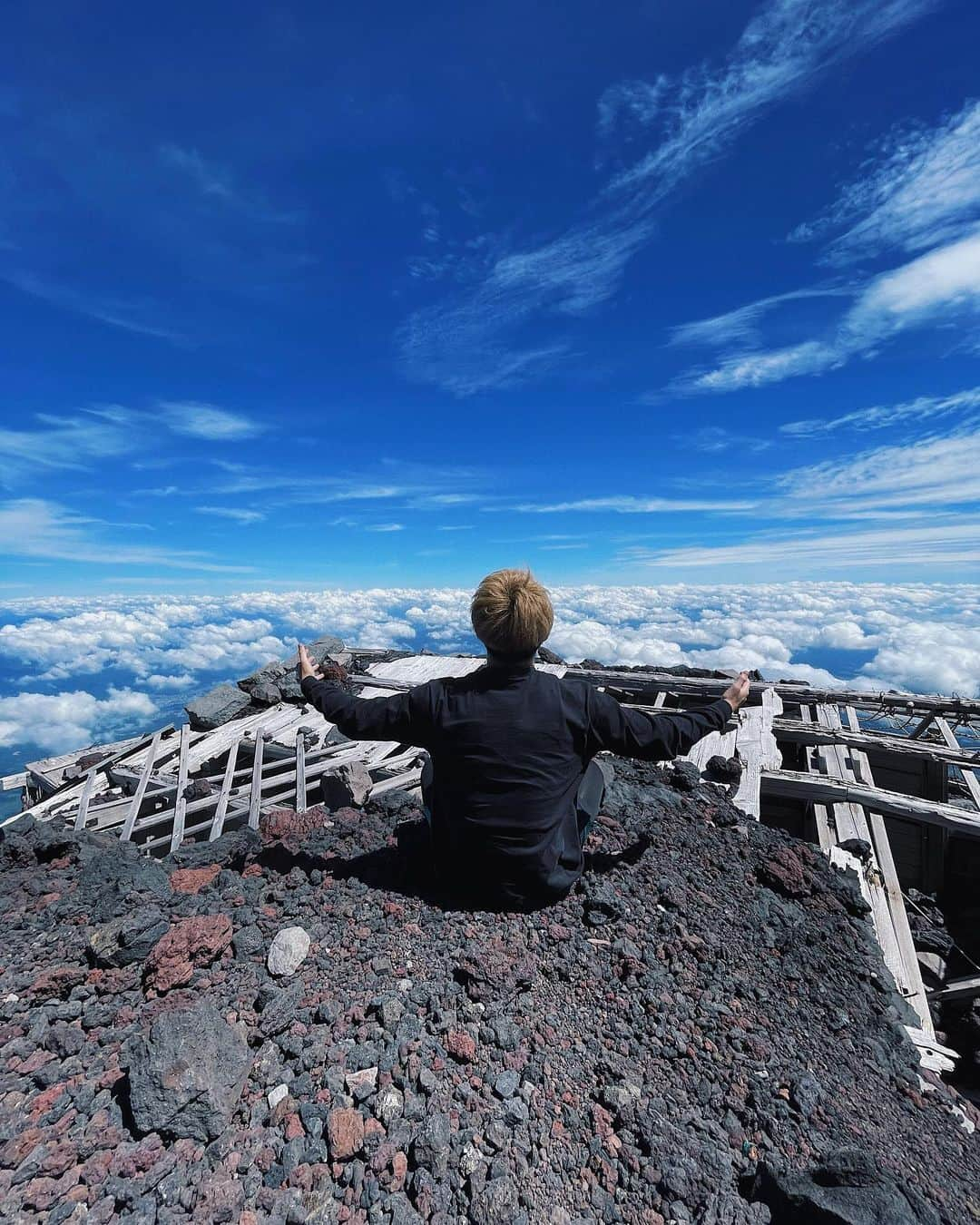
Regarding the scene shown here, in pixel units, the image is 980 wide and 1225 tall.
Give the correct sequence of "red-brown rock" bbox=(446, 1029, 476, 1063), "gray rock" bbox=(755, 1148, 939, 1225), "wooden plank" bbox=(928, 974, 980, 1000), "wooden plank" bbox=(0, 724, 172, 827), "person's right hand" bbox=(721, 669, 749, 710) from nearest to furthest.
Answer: "gray rock" bbox=(755, 1148, 939, 1225), "red-brown rock" bbox=(446, 1029, 476, 1063), "person's right hand" bbox=(721, 669, 749, 710), "wooden plank" bbox=(928, 974, 980, 1000), "wooden plank" bbox=(0, 724, 172, 827)

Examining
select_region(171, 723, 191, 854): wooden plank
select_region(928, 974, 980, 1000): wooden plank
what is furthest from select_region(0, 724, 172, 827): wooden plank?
select_region(928, 974, 980, 1000): wooden plank

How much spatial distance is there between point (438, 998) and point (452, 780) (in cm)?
140

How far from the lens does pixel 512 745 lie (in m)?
4.14

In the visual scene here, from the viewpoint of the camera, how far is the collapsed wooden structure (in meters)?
7.88

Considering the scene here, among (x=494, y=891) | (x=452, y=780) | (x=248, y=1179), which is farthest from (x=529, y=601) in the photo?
(x=248, y=1179)

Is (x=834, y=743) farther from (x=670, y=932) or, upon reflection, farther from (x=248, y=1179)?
(x=248, y=1179)

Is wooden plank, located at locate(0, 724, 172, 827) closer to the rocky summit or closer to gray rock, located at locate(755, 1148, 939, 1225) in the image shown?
the rocky summit

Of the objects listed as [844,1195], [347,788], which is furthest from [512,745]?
[347,788]

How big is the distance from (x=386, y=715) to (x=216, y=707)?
35.4 feet

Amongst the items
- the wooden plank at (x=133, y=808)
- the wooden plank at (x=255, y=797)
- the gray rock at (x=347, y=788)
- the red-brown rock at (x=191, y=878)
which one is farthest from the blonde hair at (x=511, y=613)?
the wooden plank at (x=133, y=808)

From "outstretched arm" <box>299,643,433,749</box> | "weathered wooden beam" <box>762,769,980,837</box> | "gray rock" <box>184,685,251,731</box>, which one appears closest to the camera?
"outstretched arm" <box>299,643,433,749</box>

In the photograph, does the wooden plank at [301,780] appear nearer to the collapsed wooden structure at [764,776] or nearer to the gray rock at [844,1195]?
the collapsed wooden structure at [764,776]

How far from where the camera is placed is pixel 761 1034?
361 centimetres

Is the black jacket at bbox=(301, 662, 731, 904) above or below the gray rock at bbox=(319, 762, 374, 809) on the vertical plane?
above
